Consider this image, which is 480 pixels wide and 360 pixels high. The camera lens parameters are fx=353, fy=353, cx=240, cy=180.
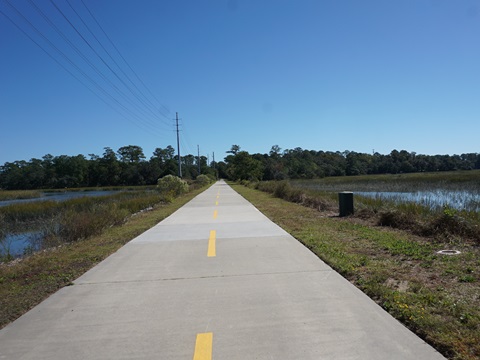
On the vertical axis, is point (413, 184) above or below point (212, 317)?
above

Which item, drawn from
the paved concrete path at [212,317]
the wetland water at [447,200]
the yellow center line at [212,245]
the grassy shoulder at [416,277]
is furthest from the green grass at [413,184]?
the paved concrete path at [212,317]

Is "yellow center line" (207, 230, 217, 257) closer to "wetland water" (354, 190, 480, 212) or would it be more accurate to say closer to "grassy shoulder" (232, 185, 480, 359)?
"grassy shoulder" (232, 185, 480, 359)

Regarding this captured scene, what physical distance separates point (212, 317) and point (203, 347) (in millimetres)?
747

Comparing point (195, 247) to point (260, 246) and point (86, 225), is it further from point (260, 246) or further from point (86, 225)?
point (86, 225)

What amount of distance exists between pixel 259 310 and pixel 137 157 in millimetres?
146349

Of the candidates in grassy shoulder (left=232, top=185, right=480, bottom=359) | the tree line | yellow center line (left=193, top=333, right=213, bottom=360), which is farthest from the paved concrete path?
the tree line

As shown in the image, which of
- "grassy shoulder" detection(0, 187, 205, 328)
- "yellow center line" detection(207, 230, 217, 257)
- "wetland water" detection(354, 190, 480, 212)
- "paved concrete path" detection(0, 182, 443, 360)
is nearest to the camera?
"paved concrete path" detection(0, 182, 443, 360)

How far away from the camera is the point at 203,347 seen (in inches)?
135

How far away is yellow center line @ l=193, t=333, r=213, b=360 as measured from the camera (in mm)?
3266

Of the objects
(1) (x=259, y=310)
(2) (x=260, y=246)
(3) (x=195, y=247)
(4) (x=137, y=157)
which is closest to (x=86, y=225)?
(3) (x=195, y=247)

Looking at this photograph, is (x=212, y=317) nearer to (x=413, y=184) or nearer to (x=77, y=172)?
(x=413, y=184)

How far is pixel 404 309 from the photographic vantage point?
163 inches

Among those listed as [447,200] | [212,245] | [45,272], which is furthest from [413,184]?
[45,272]

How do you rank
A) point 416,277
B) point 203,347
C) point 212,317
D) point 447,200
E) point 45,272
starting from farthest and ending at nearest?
point 447,200, point 45,272, point 416,277, point 212,317, point 203,347
